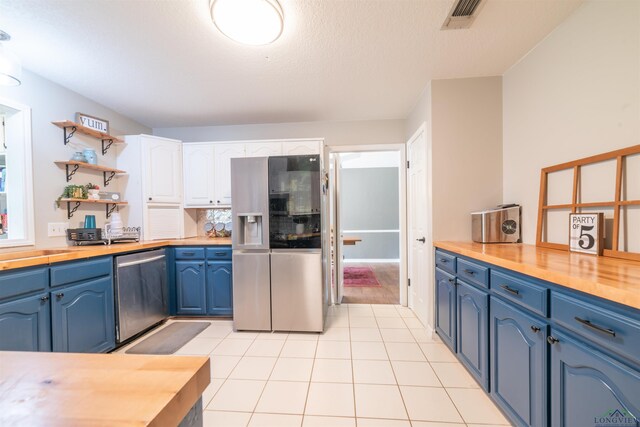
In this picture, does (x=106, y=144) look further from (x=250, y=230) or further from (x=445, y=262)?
(x=445, y=262)

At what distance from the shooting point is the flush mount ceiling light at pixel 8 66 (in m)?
1.45

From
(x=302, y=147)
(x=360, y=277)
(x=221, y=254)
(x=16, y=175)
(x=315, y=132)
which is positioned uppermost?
(x=315, y=132)

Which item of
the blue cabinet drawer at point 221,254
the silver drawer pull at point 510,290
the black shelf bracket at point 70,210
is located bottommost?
the blue cabinet drawer at point 221,254

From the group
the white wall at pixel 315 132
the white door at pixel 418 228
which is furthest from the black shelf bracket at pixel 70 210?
the white door at pixel 418 228

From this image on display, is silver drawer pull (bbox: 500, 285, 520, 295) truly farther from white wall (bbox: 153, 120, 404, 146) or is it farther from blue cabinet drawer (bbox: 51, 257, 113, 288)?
blue cabinet drawer (bbox: 51, 257, 113, 288)

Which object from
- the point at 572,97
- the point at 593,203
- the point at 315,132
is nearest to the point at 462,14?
the point at 572,97

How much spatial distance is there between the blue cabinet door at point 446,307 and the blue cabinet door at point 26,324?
2951 millimetres

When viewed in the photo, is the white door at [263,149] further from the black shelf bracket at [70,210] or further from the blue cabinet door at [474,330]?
the blue cabinet door at [474,330]

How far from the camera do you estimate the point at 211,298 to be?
9.43 ft

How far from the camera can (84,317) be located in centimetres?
197

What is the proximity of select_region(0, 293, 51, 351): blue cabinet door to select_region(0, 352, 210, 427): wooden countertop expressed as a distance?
161 cm

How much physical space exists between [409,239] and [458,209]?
0.85 m

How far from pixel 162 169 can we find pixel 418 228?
3.14 m

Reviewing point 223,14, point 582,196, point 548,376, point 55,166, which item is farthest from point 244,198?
point 582,196
